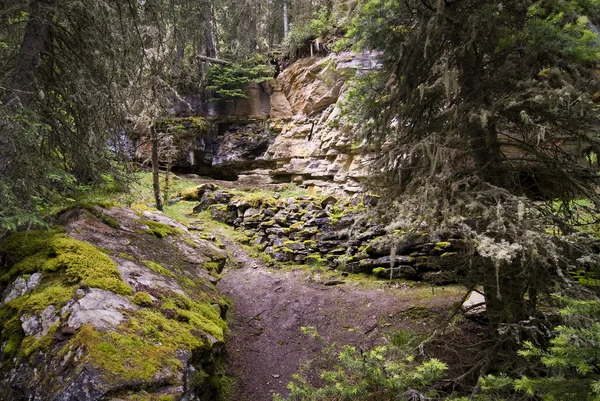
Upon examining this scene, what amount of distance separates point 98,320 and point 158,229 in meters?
3.42

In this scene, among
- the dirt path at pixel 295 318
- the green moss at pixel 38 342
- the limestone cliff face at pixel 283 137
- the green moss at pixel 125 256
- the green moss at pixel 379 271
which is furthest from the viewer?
the limestone cliff face at pixel 283 137

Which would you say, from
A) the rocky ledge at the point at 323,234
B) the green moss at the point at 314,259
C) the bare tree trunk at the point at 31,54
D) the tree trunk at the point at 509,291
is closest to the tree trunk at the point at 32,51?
the bare tree trunk at the point at 31,54

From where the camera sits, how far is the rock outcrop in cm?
266

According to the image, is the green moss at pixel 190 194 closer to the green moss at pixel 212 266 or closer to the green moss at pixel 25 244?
the green moss at pixel 212 266

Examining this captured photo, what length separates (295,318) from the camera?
23.3ft

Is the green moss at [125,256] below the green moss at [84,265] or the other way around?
below

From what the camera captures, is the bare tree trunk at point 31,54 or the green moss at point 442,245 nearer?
the bare tree trunk at point 31,54

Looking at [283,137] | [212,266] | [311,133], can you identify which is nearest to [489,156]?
[212,266]

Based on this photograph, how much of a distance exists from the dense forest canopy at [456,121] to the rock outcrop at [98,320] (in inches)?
23.7

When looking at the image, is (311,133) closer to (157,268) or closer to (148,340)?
(157,268)

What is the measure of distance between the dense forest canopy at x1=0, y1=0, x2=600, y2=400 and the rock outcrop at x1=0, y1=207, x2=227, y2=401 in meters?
0.60

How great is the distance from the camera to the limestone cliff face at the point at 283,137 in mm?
14695

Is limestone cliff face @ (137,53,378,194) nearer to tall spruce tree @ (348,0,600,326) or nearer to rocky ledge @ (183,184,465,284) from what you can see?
rocky ledge @ (183,184,465,284)

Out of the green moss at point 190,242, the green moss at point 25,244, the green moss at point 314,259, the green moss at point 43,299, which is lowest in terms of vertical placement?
the green moss at point 314,259
